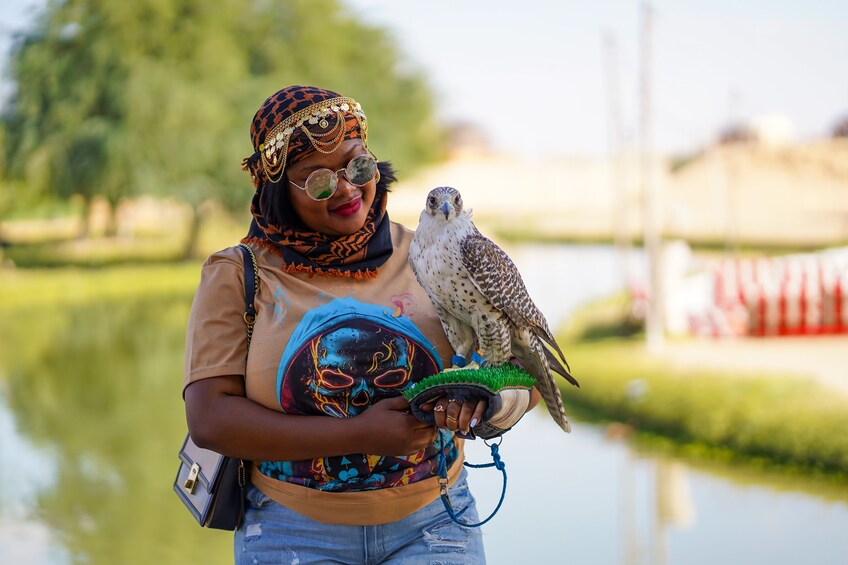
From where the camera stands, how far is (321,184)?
1661mm

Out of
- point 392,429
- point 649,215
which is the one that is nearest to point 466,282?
point 392,429

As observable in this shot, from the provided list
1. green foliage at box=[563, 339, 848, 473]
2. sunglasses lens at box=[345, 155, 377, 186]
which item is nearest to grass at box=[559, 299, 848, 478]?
green foliage at box=[563, 339, 848, 473]

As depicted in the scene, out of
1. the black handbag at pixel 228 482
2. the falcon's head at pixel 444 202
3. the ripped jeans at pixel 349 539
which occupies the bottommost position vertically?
the ripped jeans at pixel 349 539

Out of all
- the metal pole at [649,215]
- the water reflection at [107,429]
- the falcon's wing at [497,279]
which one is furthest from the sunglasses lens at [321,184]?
the metal pole at [649,215]

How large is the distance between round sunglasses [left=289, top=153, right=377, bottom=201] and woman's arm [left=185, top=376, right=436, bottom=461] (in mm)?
367

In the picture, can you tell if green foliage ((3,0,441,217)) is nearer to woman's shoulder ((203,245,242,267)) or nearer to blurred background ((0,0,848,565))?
blurred background ((0,0,848,565))

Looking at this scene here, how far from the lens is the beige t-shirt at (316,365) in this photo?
1.59 meters

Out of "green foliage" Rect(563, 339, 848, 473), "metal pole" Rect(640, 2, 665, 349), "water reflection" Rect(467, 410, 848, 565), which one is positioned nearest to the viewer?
"water reflection" Rect(467, 410, 848, 565)

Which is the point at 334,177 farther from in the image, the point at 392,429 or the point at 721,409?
the point at 721,409

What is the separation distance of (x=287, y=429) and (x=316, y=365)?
0.12m

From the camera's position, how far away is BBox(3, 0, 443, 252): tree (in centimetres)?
1962

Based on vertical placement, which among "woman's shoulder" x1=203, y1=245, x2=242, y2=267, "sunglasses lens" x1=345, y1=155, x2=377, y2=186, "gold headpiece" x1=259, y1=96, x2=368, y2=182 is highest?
"gold headpiece" x1=259, y1=96, x2=368, y2=182

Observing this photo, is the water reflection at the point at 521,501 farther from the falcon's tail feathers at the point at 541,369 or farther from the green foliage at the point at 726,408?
the falcon's tail feathers at the point at 541,369

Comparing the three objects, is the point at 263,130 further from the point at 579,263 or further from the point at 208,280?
the point at 579,263
